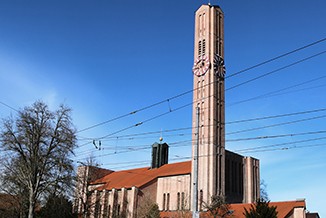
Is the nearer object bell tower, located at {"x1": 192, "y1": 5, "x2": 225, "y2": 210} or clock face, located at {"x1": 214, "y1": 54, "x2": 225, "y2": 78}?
bell tower, located at {"x1": 192, "y1": 5, "x2": 225, "y2": 210}

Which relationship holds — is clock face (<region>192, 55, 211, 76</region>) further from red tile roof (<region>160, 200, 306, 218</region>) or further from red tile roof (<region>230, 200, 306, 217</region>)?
red tile roof (<region>230, 200, 306, 217</region>)

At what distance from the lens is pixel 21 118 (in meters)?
33.7

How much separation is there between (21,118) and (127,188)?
28511 mm

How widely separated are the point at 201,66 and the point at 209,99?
214 inches

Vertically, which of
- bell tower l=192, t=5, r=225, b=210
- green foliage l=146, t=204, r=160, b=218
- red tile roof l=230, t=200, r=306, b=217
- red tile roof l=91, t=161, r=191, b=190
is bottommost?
green foliage l=146, t=204, r=160, b=218

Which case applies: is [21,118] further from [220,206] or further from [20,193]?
[220,206]

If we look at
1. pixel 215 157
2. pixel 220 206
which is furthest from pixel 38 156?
pixel 215 157

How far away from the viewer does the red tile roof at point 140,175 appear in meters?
58.1

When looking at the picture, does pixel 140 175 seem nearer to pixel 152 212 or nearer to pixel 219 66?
pixel 152 212

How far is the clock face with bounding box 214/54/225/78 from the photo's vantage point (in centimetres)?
5309

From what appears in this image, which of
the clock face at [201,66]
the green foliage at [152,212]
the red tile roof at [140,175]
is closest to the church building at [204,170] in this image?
the clock face at [201,66]

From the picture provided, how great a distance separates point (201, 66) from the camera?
53812mm

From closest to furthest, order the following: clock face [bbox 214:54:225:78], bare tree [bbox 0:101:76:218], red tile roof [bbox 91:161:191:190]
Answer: bare tree [bbox 0:101:76:218]
clock face [bbox 214:54:225:78]
red tile roof [bbox 91:161:191:190]

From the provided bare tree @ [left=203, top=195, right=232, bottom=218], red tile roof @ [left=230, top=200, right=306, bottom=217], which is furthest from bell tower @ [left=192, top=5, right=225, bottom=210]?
red tile roof @ [left=230, top=200, right=306, bottom=217]
